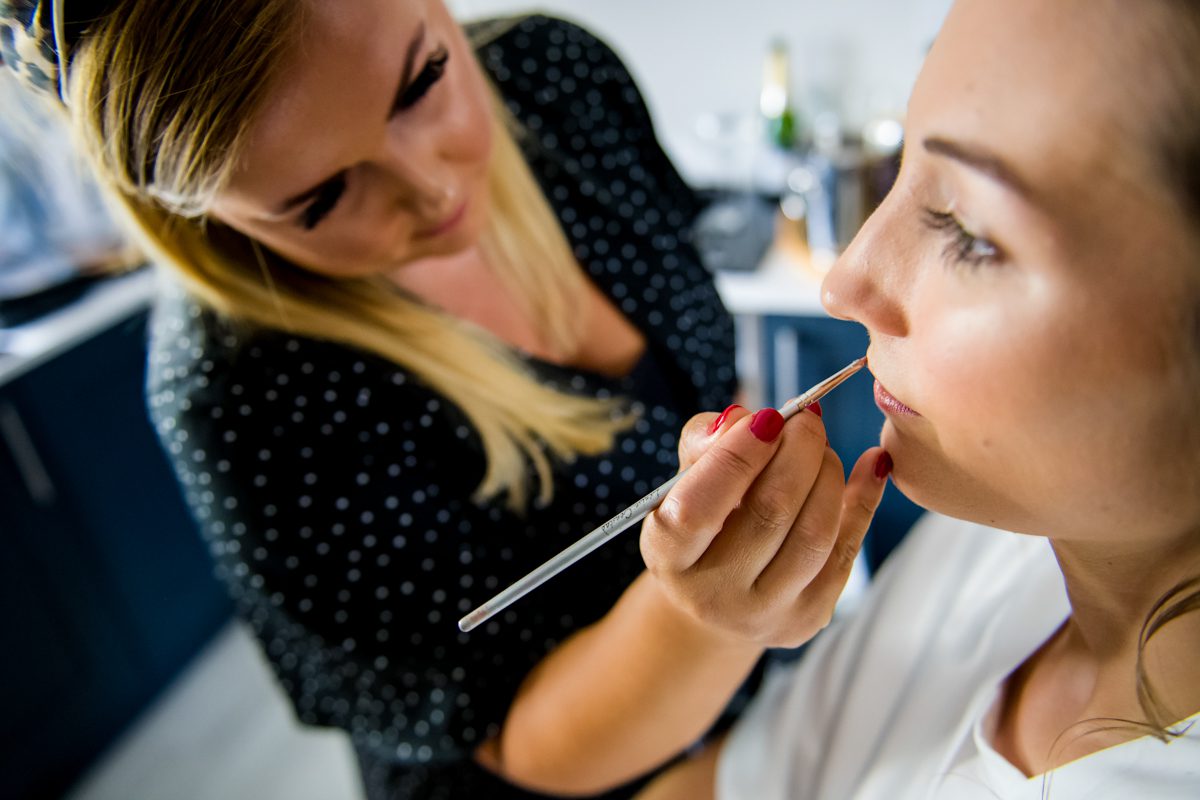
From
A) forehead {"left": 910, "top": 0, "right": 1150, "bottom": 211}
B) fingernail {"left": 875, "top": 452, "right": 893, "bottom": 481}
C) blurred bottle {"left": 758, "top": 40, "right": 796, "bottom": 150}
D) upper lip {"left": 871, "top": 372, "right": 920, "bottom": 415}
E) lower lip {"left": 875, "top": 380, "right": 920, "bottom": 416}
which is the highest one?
forehead {"left": 910, "top": 0, "right": 1150, "bottom": 211}

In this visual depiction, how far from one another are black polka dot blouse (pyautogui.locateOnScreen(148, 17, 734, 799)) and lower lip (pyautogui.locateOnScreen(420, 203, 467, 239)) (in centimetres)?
13

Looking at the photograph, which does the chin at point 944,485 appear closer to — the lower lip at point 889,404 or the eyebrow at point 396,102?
the lower lip at point 889,404

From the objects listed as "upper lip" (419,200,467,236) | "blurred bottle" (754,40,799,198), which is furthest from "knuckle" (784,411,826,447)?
"blurred bottle" (754,40,799,198)

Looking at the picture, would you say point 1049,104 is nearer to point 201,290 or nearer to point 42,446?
point 201,290

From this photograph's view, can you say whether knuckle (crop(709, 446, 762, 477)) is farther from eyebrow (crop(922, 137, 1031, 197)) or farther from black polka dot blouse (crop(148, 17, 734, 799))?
black polka dot blouse (crop(148, 17, 734, 799))

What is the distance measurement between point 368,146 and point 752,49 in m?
1.36

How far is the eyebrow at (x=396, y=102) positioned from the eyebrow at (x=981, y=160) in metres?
0.37

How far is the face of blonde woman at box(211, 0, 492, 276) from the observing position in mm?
523

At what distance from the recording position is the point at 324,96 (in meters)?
0.53

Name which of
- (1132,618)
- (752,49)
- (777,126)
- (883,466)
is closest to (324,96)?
(883,466)

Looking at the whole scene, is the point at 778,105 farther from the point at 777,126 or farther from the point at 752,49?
the point at 752,49

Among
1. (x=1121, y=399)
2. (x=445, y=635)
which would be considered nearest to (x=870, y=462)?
(x=1121, y=399)

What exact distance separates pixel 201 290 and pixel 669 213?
56 centimetres

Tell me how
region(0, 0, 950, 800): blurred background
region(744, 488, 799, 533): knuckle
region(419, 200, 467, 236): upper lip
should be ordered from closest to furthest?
region(744, 488, 799, 533): knuckle, region(419, 200, 467, 236): upper lip, region(0, 0, 950, 800): blurred background
